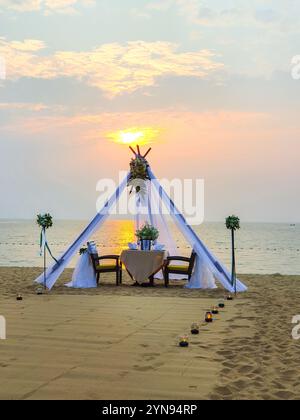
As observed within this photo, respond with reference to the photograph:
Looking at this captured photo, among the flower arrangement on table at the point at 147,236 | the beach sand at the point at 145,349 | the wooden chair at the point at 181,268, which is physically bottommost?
the beach sand at the point at 145,349

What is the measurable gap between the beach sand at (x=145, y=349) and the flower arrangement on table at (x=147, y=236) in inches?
92.1

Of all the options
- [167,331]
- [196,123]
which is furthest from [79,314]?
[196,123]

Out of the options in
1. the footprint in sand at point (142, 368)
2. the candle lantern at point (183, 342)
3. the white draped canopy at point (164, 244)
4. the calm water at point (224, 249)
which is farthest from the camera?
the calm water at point (224, 249)

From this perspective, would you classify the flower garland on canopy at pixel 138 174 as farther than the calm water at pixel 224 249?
No

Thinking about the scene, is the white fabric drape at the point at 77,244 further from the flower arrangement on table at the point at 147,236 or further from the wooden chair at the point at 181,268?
the wooden chair at the point at 181,268

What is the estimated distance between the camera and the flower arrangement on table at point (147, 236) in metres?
12.4

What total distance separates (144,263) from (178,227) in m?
1.20

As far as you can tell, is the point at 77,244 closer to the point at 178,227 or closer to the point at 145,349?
the point at 178,227

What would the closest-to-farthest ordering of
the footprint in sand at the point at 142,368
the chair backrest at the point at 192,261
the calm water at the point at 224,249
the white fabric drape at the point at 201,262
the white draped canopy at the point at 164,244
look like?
1. the footprint in sand at the point at 142,368
2. the white fabric drape at the point at 201,262
3. the white draped canopy at the point at 164,244
4. the chair backrest at the point at 192,261
5. the calm water at the point at 224,249

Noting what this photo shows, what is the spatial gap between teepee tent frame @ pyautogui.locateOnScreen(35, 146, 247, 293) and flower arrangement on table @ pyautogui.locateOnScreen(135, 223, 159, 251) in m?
0.83

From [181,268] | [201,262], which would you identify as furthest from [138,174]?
[201,262]

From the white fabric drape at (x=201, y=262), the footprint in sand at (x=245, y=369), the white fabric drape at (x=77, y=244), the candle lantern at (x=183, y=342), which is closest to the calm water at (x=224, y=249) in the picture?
the white fabric drape at (x=201, y=262)
